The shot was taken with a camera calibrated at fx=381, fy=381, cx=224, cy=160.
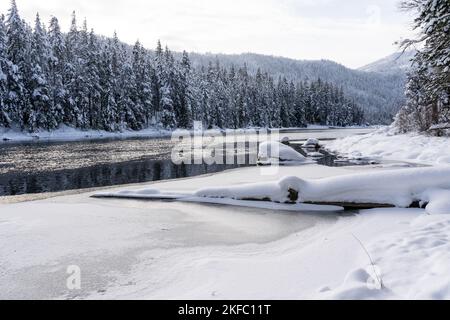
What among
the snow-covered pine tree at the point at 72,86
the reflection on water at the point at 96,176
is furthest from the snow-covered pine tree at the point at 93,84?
the reflection on water at the point at 96,176

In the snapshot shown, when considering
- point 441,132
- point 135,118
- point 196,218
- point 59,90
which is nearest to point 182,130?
point 135,118

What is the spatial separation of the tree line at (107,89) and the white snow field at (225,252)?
43575 millimetres

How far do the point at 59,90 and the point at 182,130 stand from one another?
25.0 m

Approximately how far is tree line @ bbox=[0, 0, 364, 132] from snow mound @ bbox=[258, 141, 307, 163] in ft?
120

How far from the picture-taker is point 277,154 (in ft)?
74.1

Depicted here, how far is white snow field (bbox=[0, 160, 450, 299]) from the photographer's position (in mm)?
4926

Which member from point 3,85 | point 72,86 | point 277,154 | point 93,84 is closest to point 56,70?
point 72,86

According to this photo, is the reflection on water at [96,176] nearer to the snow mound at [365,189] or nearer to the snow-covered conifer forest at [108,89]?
the snow mound at [365,189]

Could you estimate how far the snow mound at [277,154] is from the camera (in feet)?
74.0

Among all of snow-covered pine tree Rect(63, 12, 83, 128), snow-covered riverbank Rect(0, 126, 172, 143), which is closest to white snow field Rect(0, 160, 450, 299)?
snow-covered riverbank Rect(0, 126, 172, 143)

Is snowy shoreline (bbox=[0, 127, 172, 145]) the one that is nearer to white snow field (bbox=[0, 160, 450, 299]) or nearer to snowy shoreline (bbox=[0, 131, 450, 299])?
snowy shoreline (bbox=[0, 131, 450, 299])

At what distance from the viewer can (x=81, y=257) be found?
6.55 metres

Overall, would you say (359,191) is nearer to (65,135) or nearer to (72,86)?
(65,135)

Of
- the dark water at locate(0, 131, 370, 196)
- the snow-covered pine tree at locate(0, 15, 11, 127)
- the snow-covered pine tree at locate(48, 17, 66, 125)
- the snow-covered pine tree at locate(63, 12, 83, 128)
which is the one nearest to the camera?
the dark water at locate(0, 131, 370, 196)
